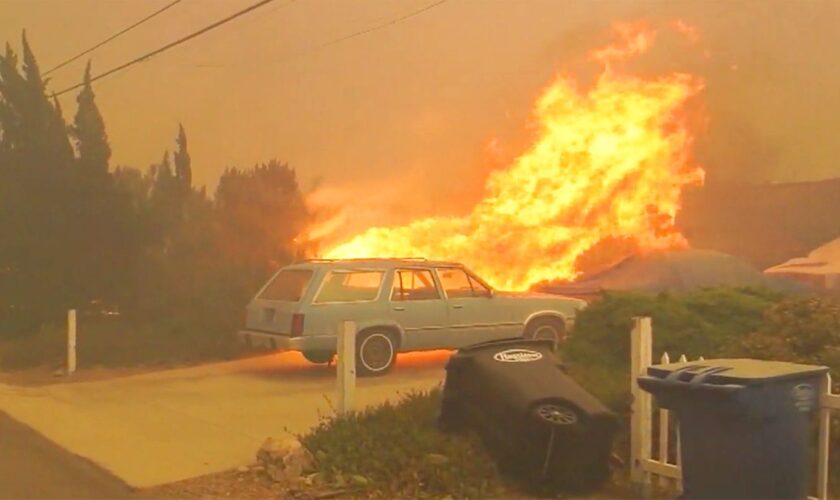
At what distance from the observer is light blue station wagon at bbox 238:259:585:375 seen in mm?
12852

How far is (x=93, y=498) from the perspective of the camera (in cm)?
750

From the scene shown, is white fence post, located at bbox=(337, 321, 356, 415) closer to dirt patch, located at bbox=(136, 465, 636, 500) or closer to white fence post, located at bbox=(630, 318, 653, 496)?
dirt patch, located at bbox=(136, 465, 636, 500)

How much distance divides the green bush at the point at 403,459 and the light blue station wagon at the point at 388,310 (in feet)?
15.2

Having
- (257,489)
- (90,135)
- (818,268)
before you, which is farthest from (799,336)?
(90,135)

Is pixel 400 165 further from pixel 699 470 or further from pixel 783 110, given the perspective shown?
pixel 699 470

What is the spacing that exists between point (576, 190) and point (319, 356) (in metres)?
4.99

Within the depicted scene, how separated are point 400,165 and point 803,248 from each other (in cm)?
621

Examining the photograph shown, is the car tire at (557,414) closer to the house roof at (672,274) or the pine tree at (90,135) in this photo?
the house roof at (672,274)

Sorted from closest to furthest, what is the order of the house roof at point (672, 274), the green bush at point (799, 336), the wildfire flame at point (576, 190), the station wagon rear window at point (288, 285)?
the green bush at point (799, 336) < the station wagon rear window at point (288, 285) < the house roof at point (672, 274) < the wildfire flame at point (576, 190)

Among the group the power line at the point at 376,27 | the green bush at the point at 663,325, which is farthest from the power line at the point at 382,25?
the green bush at the point at 663,325

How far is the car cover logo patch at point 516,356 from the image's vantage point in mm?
7484

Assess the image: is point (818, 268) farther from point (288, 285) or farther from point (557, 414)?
point (557, 414)

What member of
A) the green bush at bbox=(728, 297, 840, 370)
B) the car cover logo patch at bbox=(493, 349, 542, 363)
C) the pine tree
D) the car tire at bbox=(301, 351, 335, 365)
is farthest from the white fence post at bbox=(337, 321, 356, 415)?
the pine tree

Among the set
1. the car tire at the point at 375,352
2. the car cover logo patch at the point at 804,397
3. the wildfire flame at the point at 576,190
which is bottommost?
the car tire at the point at 375,352
